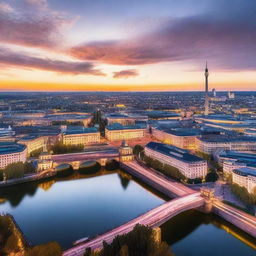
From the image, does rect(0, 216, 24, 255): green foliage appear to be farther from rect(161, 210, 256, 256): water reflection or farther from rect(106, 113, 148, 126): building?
rect(106, 113, 148, 126): building

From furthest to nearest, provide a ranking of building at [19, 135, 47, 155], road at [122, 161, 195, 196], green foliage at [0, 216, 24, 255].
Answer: building at [19, 135, 47, 155] → road at [122, 161, 195, 196] → green foliage at [0, 216, 24, 255]

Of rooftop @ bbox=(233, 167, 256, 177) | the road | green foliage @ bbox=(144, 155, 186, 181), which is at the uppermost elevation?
rooftop @ bbox=(233, 167, 256, 177)

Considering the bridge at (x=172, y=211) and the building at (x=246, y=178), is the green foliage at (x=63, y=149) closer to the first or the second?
the bridge at (x=172, y=211)

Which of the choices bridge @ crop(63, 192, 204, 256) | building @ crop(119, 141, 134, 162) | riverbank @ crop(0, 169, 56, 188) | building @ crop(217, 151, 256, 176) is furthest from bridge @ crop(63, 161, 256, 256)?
riverbank @ crop(0, 169, 56, 188)

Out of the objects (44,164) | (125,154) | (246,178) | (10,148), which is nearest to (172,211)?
(246,178)

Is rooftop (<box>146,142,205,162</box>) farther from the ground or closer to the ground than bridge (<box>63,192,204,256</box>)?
farther from the ground

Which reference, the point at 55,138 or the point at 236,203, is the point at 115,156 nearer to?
the point at 55,138

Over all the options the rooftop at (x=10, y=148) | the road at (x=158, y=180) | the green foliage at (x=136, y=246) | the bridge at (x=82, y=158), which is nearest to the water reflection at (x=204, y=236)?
the road at (x=158, y=180)
